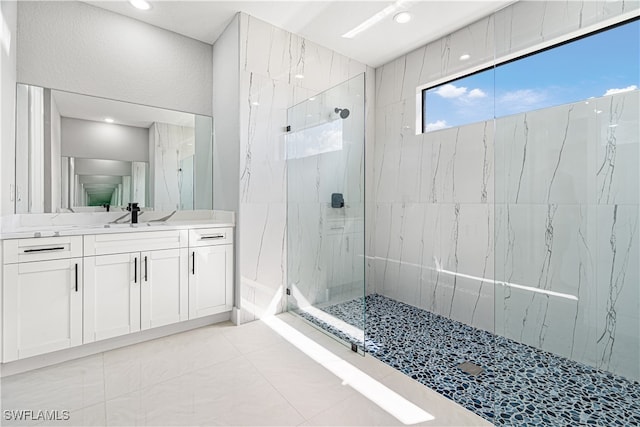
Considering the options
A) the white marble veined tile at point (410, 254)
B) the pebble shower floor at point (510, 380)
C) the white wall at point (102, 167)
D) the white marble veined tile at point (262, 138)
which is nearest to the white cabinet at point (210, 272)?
the white marble veined tile at point (262, 138)

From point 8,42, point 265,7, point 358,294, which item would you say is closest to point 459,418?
point 358,294

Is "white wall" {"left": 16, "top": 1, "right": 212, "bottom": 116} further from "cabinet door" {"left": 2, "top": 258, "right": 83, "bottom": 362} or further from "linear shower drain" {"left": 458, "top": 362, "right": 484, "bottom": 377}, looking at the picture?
"linear shower drain" {"left": 458, "top": 362, "right": 484, "bottom": 377}

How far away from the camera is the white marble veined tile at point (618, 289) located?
1.60m

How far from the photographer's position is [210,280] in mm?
2717

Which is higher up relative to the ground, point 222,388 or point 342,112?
point 342,112

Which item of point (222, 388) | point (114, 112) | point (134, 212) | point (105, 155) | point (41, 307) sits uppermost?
point (114, 112)

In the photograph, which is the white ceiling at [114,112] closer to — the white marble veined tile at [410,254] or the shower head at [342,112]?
the shower head at [342,112]

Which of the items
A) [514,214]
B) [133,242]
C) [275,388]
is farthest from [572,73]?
[133,242]

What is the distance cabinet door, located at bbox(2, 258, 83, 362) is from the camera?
1.88 m

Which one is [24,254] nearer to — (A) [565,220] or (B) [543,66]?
(A) [565,220]

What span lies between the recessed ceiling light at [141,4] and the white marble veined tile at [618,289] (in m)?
3.55

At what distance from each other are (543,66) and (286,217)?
2281mm

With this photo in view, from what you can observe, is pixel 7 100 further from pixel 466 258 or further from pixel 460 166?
pixel 466 258

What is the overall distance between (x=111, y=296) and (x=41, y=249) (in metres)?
0.54
